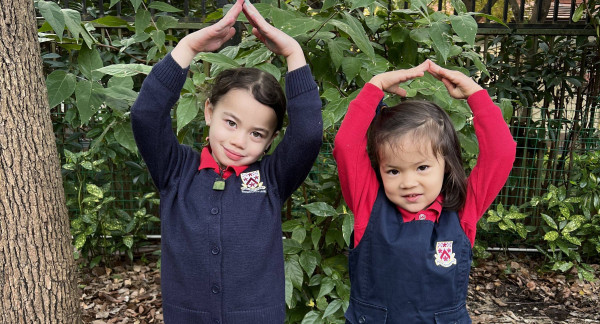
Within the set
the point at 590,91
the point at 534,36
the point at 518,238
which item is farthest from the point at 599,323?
the point at 534,36

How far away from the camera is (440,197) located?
5.71 feet

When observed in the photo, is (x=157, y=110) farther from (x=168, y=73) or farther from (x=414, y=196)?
(x=414, y=196)

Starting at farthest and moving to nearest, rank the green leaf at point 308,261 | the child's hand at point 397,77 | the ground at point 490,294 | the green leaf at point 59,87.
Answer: the ground at point 490,294 → the green leaf at point 308,261 → the green leaf at point 59,87 → the child's hand at point 397,77

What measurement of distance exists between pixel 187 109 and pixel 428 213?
85 centimetres

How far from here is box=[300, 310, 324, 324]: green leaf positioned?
2.34m

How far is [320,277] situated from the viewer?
8.02 ft

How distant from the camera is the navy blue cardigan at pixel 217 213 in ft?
5.33

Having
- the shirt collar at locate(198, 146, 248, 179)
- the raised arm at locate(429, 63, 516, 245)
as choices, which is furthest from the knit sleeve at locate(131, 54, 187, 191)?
the raised arm at locate(429, 63, 516, 245)

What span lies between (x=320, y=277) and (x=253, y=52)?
→ 3.35 ft

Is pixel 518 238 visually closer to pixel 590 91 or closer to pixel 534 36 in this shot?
pixel 590 91

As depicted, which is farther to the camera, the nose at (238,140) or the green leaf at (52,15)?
the green leaf at (52,15)

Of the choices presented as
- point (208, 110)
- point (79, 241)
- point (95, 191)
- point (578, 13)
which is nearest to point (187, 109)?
point (208, 110)

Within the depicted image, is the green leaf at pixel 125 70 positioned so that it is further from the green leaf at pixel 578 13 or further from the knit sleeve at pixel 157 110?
the green leaf at pixel 578 13

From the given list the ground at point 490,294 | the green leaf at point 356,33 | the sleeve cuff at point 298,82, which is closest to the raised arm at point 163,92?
the sleeve cuff at point 298,82
